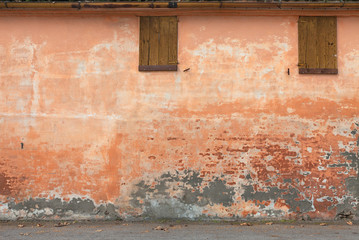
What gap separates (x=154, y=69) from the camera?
26.6 feet

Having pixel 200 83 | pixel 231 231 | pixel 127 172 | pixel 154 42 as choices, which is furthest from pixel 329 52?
pixel 127 172

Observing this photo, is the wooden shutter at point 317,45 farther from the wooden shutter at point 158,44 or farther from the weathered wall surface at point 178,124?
the wooden shutter at point 158,44

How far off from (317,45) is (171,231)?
4.81 metres

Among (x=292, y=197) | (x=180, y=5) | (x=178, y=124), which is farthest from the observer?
(x=178, y=124)

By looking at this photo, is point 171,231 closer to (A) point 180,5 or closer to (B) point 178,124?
(B) point 178,124

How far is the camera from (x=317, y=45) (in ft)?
26.6

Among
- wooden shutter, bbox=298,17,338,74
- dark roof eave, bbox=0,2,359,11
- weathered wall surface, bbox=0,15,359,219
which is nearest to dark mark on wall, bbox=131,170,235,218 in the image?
weathered wall surface, bbox=0,15,359,219

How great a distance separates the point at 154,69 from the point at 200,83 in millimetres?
1005

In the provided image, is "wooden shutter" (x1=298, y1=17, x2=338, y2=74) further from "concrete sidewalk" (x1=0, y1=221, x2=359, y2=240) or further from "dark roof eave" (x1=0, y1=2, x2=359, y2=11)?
"concrete sidewalk" (x1=0, y1=221, x2=359, y2=240)

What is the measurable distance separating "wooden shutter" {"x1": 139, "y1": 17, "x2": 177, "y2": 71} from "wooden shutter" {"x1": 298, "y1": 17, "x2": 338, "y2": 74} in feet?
8.71

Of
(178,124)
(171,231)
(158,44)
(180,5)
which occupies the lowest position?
(171,231)

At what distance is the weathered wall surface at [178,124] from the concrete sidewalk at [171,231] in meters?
0.31

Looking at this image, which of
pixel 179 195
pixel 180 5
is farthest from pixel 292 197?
pixel 180 5

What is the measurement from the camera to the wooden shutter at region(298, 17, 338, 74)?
8.05 meters
